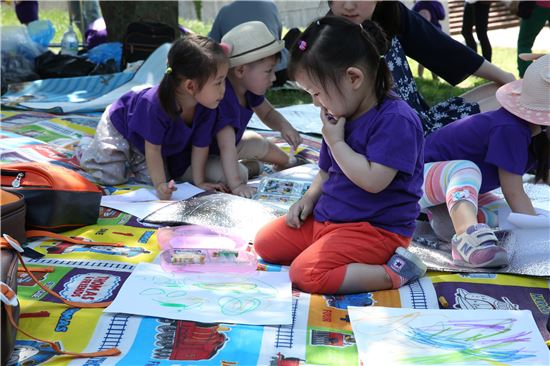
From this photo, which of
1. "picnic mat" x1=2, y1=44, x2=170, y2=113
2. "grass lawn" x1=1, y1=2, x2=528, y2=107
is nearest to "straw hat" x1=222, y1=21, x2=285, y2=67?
"picnic mat" x1=2, y1=44, x2=170, y2=113

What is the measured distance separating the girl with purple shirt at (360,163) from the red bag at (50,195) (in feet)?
2.65

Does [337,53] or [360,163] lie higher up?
[337,53]

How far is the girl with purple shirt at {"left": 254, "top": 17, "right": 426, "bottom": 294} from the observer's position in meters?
2.04

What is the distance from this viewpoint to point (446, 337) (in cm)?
175

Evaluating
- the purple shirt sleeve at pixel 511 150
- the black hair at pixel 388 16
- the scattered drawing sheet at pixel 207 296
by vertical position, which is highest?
the black hair at pixel 388 16

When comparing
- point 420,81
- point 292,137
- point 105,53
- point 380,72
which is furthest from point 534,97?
point 420,81

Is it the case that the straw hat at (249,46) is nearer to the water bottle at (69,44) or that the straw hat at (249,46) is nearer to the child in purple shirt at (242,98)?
the child in purple shirt at (242,98)

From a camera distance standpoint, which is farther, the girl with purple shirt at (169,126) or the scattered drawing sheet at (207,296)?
the girl with purple shirt at (169,126)

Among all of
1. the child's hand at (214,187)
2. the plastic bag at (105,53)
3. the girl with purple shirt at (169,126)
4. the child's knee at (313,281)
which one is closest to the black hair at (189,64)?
the girl with purple shirt at (169,126)

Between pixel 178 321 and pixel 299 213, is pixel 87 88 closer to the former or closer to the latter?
pixel 299 213

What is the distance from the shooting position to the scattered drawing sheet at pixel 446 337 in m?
1.65

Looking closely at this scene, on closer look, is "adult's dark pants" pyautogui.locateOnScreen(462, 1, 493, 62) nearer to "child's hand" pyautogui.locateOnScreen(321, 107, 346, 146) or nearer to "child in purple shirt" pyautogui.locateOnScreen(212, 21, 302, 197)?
"child in purple shirt" pyautogui.locateOnScreen(212, 21, 302, 197)

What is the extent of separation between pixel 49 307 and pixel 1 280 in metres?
0.24

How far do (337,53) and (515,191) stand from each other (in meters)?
0.81
